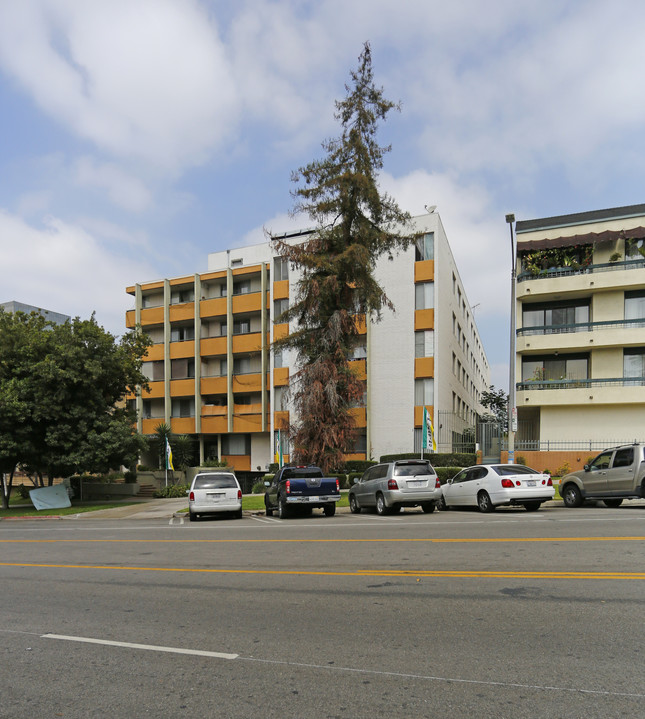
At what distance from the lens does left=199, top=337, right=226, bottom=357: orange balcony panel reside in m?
48.2

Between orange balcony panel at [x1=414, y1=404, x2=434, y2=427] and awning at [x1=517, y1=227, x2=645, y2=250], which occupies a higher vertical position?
awning at [x1=517, y1=227, x2=645, y2=250]

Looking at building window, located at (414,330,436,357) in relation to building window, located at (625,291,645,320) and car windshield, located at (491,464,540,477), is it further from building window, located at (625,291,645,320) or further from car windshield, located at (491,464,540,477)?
car windshield, located at (491,464,540,477)

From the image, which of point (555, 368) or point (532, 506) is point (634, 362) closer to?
point (555, 368)

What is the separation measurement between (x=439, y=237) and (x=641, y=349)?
42.9 feet

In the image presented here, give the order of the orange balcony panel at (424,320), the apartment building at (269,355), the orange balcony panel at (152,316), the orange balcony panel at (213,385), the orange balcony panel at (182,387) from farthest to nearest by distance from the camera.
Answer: the orange balcony panel at (152,316) → the orange balcony panel at (182,387) → the orange balcony panel at (213,385) → the apartment building at (269,355) → the orange balcony panel at (424,320)

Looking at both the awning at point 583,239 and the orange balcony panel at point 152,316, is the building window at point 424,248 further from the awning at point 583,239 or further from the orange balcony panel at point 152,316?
the orange balcony panel at point 152,316

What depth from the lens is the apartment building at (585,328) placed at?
111 feet

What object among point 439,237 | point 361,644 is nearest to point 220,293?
point 439,237

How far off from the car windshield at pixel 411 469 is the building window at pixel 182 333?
33.7m

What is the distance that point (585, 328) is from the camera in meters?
35.1

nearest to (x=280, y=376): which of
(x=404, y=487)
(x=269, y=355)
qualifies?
(x=269, y=355)

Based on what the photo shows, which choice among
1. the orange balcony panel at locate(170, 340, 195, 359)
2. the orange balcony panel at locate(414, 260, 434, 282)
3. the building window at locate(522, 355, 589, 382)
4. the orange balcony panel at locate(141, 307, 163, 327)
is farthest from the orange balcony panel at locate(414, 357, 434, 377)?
the orange balcony panel at locate(141, 307, 163, 327)

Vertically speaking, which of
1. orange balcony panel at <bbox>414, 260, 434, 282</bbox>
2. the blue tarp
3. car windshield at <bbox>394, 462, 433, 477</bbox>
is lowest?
the blue tarp

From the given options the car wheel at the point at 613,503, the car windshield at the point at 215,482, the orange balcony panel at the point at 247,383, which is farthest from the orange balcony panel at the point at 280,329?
the car wheel at the point at 613,503
